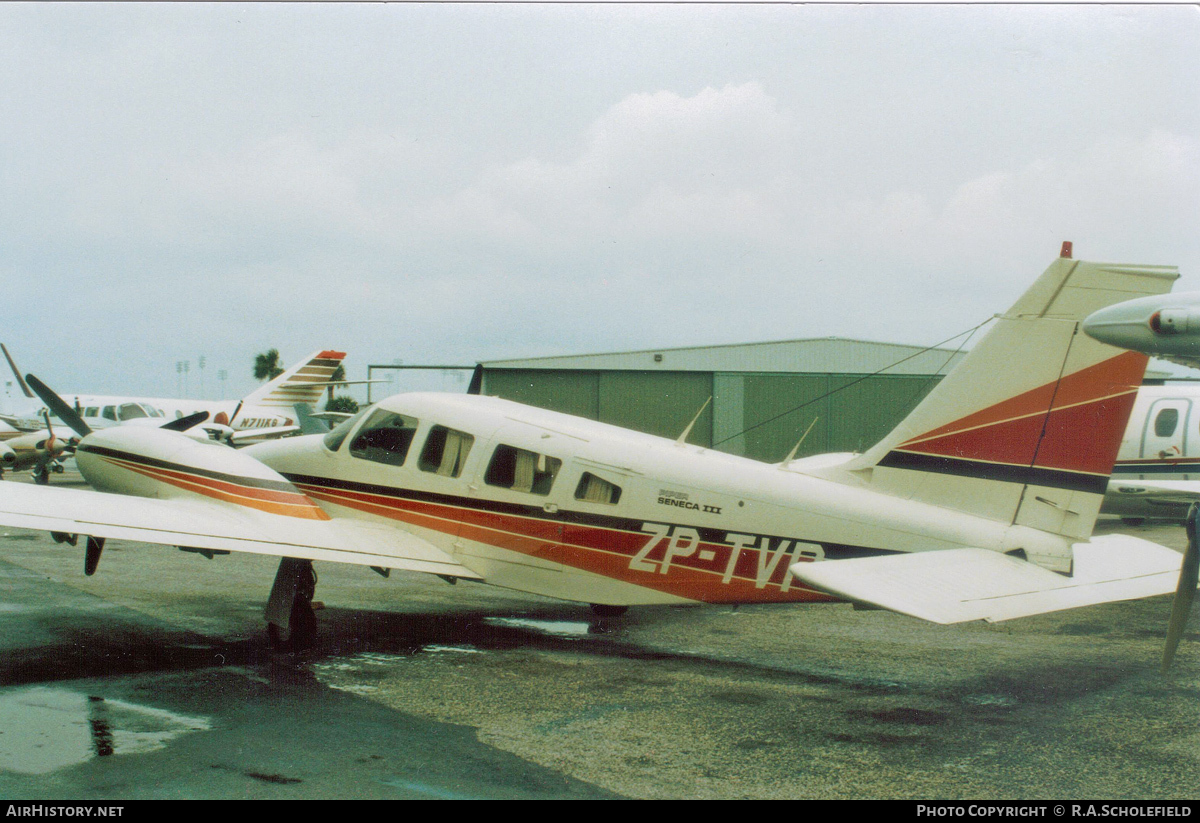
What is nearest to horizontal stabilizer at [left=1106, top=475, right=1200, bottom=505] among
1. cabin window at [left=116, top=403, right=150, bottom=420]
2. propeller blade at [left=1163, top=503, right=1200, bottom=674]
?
propeller blade at [left=1163, top=503, right=1200, bottom=674]

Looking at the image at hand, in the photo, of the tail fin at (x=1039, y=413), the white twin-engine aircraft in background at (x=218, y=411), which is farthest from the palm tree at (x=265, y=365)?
the tail fin at (x=1039, y=413)

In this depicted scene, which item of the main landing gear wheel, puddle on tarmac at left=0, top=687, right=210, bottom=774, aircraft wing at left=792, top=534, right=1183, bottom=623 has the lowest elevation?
puddle on tarmac at left=0, top=687, right=210, bottom=774

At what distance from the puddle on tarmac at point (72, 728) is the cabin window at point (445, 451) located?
3.02m

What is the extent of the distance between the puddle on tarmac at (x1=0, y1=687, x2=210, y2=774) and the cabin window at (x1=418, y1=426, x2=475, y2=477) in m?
3.02

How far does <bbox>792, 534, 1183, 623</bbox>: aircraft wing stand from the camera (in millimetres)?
4602

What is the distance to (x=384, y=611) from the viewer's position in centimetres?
952

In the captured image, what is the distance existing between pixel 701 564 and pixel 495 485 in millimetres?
2025

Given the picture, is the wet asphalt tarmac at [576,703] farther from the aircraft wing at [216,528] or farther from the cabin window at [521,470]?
the cabin window at [521,470]

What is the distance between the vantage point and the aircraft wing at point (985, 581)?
460 cm

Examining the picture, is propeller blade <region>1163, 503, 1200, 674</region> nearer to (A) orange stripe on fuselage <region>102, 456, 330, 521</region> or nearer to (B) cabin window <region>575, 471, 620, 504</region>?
(B) cabin window <region>575, 471, 620, 504</region>

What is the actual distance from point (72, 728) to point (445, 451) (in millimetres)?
3609

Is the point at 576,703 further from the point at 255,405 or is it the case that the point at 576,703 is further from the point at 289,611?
the point at 255,405

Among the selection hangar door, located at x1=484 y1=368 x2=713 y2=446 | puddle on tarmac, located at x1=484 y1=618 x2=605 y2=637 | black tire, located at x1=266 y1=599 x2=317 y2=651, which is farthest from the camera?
hangar door, located at x1=484 y1=368 x2=713 y2=446

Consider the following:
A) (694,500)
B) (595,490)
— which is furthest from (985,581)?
(595,490)
